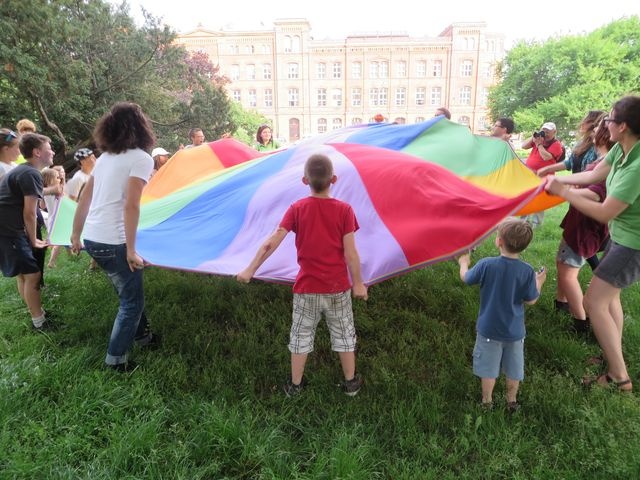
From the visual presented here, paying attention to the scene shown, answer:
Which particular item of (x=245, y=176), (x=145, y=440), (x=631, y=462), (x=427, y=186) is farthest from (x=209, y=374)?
(x=631, y=462)

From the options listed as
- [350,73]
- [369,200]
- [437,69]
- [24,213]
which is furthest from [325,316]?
[437,69]

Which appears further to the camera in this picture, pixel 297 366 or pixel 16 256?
pixel 16 256

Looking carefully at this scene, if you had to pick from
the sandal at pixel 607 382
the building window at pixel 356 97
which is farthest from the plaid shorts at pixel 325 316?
the building window at pixel 356 97

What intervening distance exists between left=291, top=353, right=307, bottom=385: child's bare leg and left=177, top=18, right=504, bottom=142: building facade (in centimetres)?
4252

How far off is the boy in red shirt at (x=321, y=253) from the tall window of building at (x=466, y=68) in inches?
1884

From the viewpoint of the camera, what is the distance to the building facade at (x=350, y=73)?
4372 cm

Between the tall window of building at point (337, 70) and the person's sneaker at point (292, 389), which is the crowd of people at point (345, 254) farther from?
the tall window of building at point (337, 70)

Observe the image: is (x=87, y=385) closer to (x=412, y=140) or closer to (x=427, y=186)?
(x=427, y=186)

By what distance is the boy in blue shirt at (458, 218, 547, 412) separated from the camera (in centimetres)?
199

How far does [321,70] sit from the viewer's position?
44.6 metres

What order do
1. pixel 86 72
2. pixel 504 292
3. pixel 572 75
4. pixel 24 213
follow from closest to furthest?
pixel 504 292 < pixel 24 213 < pixel 86 72 < pixel 572 75

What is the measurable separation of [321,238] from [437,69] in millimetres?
47587

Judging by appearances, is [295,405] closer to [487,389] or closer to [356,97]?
[487,389]

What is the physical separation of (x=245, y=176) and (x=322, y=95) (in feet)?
146
